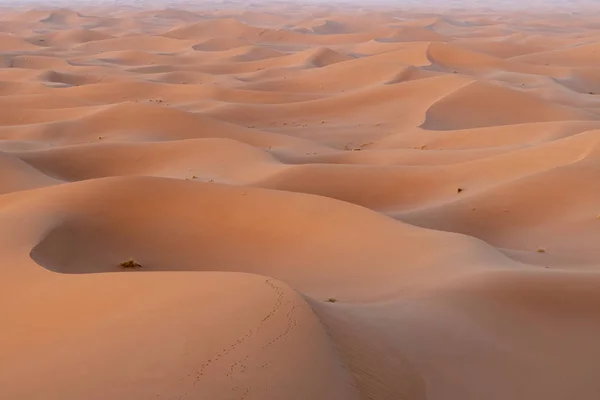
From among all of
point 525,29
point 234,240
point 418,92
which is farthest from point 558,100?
point 525,29

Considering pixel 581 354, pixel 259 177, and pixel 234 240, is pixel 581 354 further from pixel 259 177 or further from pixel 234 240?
pixel 259 177

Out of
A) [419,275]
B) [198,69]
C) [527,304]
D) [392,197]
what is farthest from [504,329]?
[198,69]

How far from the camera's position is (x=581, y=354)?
16.5ft

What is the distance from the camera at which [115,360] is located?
3.93 m

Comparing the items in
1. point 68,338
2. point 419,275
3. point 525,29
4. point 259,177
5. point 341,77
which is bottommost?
point 525,29

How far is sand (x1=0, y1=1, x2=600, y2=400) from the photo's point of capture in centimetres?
407

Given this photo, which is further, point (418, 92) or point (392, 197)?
point (418, 92)

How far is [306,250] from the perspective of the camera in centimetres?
768

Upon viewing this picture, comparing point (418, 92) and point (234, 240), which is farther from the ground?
point (234, 240)

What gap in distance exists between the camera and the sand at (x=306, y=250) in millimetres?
4066

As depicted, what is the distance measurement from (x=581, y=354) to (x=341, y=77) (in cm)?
2087

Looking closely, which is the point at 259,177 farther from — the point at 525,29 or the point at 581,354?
the point at 525,29

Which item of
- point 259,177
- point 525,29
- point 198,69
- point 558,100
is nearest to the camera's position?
point 259,177

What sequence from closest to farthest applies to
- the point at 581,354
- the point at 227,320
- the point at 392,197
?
Answer: 1. the point at 227,320
2. the point at 581,354
3. the point at 392,197
